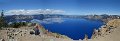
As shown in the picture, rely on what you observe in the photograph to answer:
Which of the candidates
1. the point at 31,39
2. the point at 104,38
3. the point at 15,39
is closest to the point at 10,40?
the point at 15,39

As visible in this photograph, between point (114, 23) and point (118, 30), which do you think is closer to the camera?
point (118, 30)

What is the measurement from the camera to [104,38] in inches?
1896

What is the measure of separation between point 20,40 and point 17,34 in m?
5.66

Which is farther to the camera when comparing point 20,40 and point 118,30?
point 118,30

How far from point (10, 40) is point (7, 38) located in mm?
1747

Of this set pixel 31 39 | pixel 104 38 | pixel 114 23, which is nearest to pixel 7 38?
pixel 31 39

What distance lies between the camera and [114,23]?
62.1 m

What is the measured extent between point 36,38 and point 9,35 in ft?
19.9

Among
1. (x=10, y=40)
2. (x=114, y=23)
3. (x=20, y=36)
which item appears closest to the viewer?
(x=10, y=40)

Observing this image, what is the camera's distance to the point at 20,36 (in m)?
48.0

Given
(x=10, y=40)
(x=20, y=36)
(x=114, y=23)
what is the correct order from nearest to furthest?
(x=10, y=40)
(x=20, y=36)
(x=114, y=23)

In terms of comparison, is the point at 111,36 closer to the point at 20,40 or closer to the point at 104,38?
the point at 104,38

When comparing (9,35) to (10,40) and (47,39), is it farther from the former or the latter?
(47,39)

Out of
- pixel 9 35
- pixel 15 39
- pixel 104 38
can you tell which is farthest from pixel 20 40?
pixel 104 38
